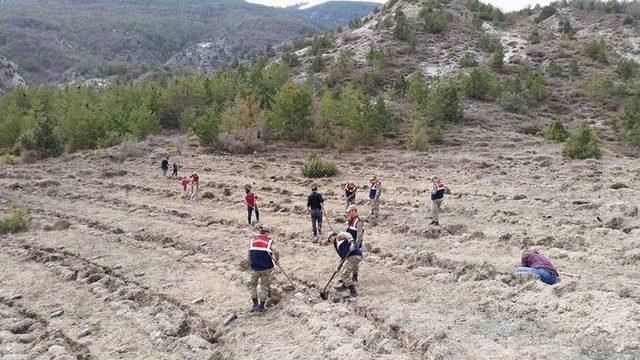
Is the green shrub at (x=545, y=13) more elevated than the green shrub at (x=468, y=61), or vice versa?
the green shrub at (x=545, y=13)

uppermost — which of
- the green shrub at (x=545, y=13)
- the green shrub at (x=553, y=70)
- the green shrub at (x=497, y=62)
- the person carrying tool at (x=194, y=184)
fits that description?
the green shrub at (x=545, y=13)

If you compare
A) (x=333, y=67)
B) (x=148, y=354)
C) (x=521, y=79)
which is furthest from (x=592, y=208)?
(x=333, y=67)

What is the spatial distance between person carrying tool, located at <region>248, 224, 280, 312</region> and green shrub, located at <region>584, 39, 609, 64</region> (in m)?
48.8

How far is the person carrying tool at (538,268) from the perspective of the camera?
10492mm

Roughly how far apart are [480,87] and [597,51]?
654 inches

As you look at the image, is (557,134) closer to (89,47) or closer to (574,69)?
(574,69)

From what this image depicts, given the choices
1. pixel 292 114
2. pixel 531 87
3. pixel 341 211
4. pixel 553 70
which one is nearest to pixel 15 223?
pixel 341 211

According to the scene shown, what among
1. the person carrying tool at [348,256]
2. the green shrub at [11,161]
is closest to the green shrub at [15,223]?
the person carrying tool at [348,256]

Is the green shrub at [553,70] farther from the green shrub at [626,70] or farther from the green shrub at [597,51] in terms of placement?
the green shrub at [597,51]

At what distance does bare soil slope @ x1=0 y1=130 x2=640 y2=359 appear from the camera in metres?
8.91

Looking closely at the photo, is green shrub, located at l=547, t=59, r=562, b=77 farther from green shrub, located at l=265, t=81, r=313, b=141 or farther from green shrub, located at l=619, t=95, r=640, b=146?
green shrub, located at l=265, t=81, r=313, b=141

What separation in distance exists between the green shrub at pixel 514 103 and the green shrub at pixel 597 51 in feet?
50.5

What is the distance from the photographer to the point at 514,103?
132 feet

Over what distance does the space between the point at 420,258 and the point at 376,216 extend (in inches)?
211
